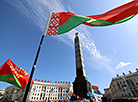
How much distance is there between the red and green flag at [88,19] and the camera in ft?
18.6

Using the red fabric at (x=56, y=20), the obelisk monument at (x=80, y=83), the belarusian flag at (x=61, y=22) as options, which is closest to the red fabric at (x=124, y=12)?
the belarusian flag at (x=61, y=22)

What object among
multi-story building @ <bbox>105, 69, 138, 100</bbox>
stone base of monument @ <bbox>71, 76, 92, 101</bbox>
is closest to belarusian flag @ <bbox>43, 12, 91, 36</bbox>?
stone base of monument @ <bbox>71, 76, 92, 101</bbox>

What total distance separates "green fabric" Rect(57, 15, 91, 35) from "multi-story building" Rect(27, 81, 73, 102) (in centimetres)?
5348

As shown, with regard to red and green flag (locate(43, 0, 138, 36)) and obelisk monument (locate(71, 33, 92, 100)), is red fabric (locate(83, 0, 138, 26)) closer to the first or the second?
red and green flag (locate(43, 0, 138, 36))

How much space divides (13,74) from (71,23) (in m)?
8.77

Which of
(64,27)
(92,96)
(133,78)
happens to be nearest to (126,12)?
(64,27)

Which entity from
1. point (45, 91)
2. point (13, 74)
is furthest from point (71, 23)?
point (45, 91)

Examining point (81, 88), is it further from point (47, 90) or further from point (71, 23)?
point (47, 90)

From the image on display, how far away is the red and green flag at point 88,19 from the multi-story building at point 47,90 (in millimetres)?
53202

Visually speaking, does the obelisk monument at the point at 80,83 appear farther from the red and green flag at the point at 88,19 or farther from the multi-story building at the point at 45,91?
the multi-story building at the point at 45,91

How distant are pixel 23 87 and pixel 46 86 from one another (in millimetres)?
52463

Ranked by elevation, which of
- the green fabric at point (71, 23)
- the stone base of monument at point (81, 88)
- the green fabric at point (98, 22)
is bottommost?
the stone base of monument at point (81, 88)

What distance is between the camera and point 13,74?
934 centimetres

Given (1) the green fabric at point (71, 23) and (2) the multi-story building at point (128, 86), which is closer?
(1) the green fabric at point (71, 23)
